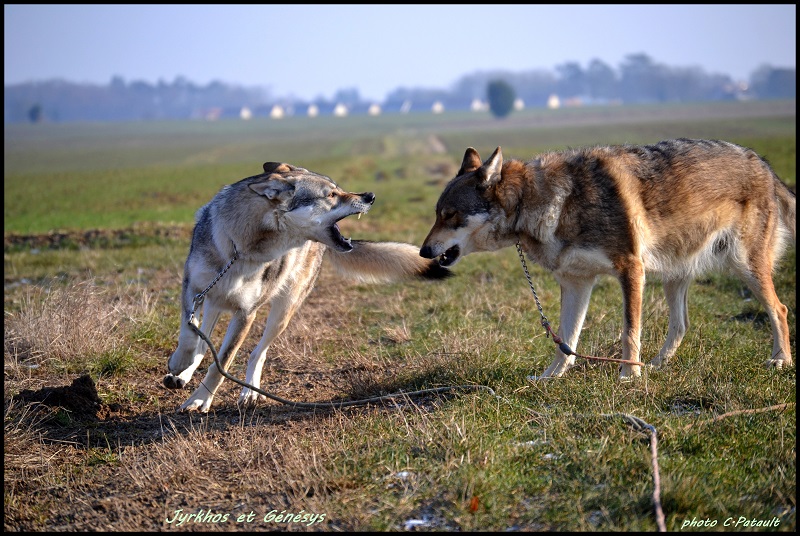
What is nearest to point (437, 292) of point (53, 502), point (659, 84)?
point (53, 502)

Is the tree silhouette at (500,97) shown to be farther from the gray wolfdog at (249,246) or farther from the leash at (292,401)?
the leash at (292,401)

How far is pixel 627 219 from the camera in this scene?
595 centimetres

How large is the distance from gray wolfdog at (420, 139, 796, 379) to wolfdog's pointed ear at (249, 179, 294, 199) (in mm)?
1198

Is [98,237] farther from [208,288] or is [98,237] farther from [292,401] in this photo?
[292,401]

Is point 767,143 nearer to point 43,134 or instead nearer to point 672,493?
point 672,493

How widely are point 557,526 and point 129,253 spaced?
1127 centimetres

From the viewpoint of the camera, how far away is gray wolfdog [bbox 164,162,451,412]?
612 centimetres

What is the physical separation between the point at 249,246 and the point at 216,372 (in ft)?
3.60

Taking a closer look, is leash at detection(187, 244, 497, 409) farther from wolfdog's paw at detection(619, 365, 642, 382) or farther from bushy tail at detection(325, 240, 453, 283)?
bushy tail at detection(325, 240, 453, 283)

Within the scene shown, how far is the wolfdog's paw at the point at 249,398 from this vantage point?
248 inches

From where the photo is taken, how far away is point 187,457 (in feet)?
15.8

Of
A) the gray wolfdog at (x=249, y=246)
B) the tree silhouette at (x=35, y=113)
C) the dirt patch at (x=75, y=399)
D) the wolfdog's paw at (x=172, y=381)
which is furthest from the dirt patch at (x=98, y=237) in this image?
the tree silhouette at (x=35, y=113)

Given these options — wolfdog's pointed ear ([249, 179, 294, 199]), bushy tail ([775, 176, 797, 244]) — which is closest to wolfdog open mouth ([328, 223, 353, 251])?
wolfdog's pointed ear ([249, 179, 294, 199])

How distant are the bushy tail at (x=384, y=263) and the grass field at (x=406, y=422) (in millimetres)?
707
